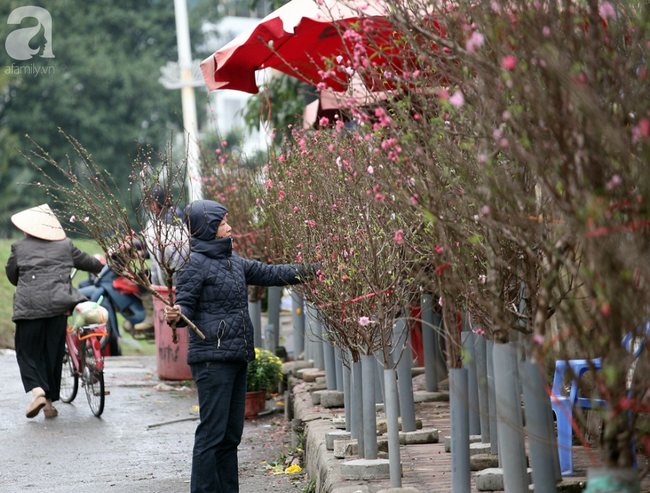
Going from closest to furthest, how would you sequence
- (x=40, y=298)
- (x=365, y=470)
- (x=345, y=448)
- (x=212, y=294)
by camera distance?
1. (x=365, y=470)
2. (x=345, y=448)
3. (x=212, y=294)
4. (x=40, y=298)

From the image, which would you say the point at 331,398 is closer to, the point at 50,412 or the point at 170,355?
the point at 50,412

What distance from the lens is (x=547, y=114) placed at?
9.13ft

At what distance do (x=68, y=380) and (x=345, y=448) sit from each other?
5.93 metres

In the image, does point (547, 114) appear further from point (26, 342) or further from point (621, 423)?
point (26, 342)

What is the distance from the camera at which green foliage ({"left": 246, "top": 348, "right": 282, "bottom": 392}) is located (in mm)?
9625

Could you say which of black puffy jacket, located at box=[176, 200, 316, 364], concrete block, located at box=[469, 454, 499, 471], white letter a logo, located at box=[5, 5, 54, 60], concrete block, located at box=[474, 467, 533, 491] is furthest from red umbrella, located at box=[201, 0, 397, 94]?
white letter a logo, located at box=[5, 5, 54, 60]

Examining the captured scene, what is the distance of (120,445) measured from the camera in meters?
8.76

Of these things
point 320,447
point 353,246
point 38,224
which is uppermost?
point 38,224

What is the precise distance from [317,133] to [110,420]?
4.20m

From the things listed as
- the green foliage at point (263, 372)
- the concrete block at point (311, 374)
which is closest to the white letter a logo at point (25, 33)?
the green foliage at point (263, 372)

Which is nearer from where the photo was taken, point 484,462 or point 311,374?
point 484,462

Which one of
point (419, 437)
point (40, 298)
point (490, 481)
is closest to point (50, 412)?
point (40, 298)

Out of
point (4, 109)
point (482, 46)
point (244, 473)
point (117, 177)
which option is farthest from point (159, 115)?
point (482, 46)

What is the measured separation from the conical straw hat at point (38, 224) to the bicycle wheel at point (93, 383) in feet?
3.91
